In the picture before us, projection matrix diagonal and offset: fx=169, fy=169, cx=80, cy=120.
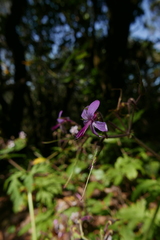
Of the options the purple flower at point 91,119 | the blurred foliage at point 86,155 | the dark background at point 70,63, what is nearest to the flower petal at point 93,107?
the purple flower at point 91,119

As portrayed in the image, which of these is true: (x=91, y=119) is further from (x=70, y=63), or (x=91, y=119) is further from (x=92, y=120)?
(x=70, y=63)

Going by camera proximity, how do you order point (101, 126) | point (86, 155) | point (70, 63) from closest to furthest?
point (101, 126) < point (86, 155) < point (70, 63)

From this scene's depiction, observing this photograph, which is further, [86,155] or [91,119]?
[86,155]

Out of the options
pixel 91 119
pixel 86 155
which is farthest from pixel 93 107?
pixel 86 155

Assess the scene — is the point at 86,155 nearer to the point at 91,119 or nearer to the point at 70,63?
the point at 91,119

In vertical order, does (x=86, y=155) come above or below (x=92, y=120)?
below

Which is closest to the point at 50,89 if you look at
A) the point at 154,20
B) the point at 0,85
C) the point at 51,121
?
the point at 51,121

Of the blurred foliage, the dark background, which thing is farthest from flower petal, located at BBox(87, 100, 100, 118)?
the dark background

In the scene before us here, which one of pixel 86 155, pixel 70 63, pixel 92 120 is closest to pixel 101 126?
pixel 92 120

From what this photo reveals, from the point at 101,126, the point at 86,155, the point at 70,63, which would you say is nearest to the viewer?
the point at 101,126

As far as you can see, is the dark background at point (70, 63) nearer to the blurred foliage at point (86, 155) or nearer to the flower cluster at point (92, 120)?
the blurred foliage at point (86, 155)

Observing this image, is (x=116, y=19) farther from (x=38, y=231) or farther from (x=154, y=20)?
(x=154, y=20)
